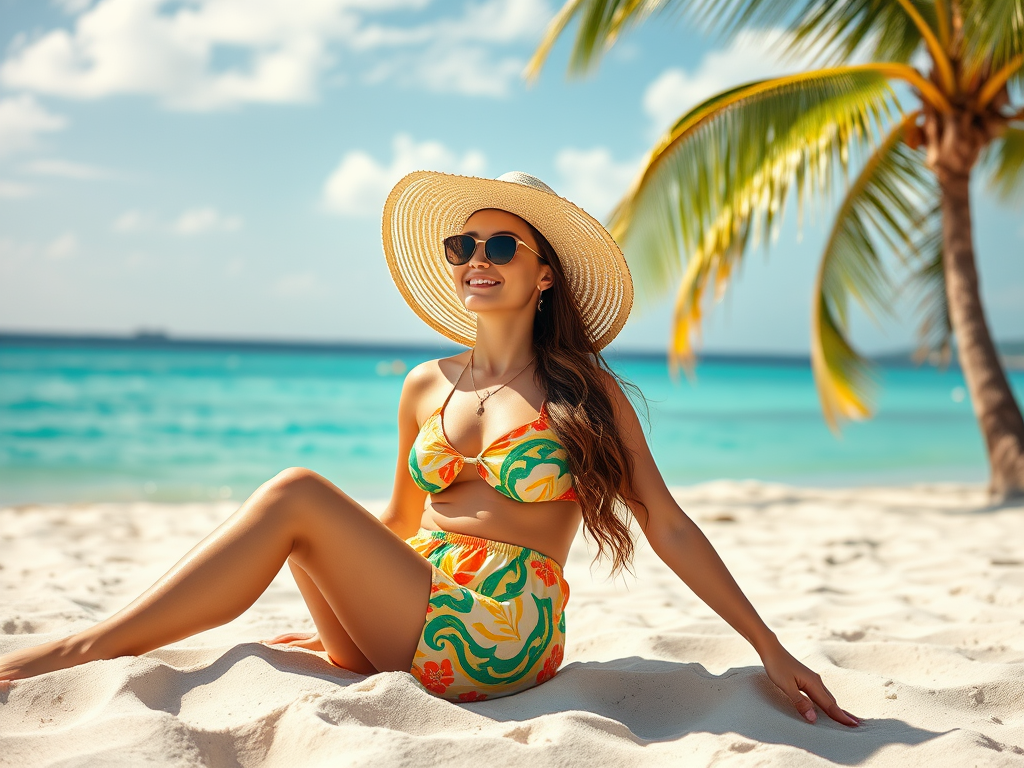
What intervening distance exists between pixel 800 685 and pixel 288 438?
1416 cm

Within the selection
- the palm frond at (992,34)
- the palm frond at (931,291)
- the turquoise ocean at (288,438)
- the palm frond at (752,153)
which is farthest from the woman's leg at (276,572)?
the palm frond at (931,291)

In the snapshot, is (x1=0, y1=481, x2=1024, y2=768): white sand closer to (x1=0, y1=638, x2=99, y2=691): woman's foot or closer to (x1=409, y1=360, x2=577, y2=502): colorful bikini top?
(x1=0, y1=638, x2=99, y2=691): woman's foot

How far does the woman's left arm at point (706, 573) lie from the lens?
2111 mm

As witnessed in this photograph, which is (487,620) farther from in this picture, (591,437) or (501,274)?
(501,274)

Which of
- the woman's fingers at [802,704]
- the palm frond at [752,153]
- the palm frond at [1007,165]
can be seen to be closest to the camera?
the woman's fingers at [802,704]

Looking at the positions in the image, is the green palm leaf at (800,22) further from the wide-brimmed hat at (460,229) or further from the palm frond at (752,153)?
the wide-brimmed hat at (460,229)

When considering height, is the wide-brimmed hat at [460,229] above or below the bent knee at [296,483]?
above

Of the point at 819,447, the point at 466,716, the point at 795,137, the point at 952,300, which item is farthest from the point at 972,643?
the point at 819,447

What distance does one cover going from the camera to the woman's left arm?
2.11 metres

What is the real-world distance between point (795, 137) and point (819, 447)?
11.1 m

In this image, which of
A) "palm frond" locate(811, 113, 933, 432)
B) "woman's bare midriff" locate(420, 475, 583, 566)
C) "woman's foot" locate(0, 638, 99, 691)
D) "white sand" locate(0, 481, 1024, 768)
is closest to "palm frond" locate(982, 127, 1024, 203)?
"palm frond" locate(811, 113, 933, 432)

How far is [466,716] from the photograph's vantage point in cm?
197

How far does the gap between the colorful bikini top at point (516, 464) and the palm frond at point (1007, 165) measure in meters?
6.88

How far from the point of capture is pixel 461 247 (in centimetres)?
261
